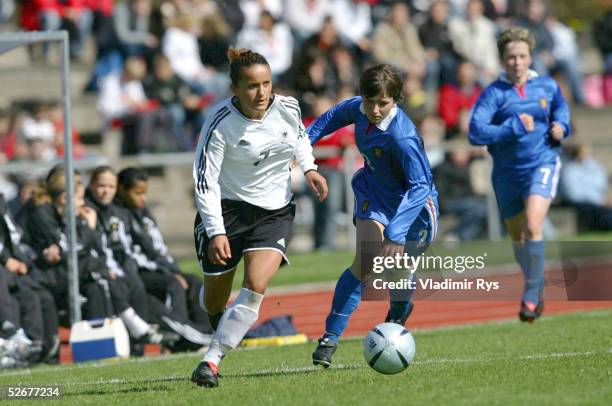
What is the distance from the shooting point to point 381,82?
909cm

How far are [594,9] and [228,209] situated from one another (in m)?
25.3

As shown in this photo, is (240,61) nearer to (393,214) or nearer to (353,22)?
(393,214)

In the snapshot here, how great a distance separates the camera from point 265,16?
2248cm

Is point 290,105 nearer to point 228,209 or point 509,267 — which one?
point 228,209

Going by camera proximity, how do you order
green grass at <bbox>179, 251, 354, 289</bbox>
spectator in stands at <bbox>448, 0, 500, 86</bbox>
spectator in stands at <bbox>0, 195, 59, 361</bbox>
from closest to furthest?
spectator in stands at <bbox>0, 195, 59, 361</bbox>, green grass at <bbox>179, 251, 354, 289</bbox>, spectator in stands at <bbox>448, 0, 500, 86</bbox>

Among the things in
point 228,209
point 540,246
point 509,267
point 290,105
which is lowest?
point 509,267

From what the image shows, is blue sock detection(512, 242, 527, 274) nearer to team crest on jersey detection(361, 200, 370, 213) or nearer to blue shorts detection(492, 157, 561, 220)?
blue shorts detection(492, 157, 561, 220)

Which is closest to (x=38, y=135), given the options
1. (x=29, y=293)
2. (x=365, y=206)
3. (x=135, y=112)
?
(x=135, y=112)

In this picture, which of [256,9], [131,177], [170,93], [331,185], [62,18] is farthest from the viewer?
[256,9]

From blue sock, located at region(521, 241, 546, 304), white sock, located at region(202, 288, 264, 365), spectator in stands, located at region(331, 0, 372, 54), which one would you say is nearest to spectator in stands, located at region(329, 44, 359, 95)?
spectator in stands, located at region(331, 0, 372, 54)

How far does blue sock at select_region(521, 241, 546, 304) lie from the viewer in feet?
40.1

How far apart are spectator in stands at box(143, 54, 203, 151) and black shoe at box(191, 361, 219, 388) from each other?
41.1 ft

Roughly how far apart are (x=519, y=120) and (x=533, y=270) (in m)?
1.38

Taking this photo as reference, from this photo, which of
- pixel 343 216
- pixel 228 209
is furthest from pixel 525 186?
pixel 343 216
